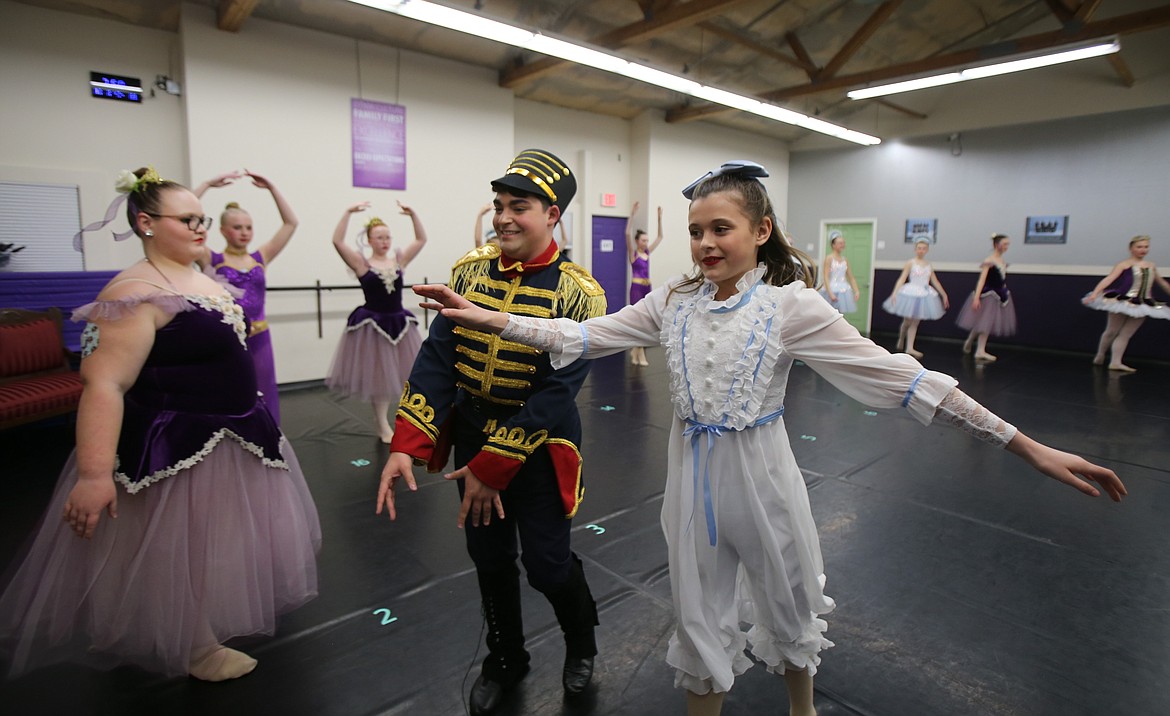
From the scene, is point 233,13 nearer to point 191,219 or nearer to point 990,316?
point 191,219

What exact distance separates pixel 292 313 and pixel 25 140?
8.91 ft

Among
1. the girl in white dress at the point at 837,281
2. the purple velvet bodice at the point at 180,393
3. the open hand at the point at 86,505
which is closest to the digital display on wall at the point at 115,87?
the purple velvet bodice at the point at 180,393

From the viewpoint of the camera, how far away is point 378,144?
23.6 feet

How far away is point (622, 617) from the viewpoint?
247cm

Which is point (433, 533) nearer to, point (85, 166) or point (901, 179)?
point (85, 166)

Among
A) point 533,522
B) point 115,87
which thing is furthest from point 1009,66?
point 115,87

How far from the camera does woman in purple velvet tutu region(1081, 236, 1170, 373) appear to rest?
7.77 meters

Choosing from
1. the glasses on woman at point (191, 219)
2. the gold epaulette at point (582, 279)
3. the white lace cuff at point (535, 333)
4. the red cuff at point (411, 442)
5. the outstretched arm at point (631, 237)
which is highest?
the outstretched arm at point (631, 237)

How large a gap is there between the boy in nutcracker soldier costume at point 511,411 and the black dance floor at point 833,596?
1.54 ft

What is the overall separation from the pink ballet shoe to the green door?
1196cm

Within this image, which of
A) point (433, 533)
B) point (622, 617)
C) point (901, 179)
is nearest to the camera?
point (622, 617)

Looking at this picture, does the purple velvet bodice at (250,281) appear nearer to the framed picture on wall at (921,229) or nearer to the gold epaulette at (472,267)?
the gold epaulette at (472,267)

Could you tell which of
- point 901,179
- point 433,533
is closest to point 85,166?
point 433,533

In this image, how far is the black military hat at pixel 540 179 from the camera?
1.69 m
